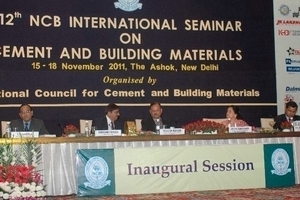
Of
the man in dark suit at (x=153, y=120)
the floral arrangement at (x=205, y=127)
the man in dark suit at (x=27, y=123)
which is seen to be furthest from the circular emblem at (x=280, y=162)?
the man in dark suit at (x=27, y=123)

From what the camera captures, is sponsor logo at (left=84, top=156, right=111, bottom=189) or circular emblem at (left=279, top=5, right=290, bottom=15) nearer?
sponsor logo at (left=84, top=156, right=111, bottom=189)

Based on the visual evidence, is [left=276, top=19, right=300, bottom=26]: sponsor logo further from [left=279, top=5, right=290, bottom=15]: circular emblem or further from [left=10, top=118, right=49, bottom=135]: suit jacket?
[left=10, top=118, right=49, bottom=135]: suit jacket

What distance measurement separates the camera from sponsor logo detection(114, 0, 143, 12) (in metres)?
8.38

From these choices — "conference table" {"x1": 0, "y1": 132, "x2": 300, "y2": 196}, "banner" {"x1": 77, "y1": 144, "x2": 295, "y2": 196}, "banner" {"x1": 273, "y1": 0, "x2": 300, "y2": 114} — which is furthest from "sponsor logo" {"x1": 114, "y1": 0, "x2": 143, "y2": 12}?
"banner" {"x1": 77, "y1": 144, "x2": 295, "y2": 196}

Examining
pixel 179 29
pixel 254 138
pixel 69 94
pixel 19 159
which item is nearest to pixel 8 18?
pixel 69 94

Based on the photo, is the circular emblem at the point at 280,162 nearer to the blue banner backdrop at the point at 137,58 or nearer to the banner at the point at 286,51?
the blue banner backdrop at the point at 137,58

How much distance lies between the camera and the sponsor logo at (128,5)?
8375 mm

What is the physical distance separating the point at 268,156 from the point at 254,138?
0.28 m

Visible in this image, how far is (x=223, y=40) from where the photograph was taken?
879 centimetres

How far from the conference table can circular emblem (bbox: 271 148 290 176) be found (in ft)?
1.25

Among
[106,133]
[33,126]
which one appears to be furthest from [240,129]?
[33,126]

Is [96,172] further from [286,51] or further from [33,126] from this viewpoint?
[286,51]

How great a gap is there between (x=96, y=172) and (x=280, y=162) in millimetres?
2276

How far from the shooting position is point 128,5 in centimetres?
841
